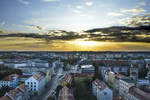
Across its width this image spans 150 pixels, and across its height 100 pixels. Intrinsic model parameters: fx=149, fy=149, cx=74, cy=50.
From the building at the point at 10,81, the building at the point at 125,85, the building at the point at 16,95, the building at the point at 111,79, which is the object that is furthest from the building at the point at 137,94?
the building at the point at 10,81

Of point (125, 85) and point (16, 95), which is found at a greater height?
point (16, 95)

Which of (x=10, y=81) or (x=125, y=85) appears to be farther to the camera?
(x=10, y=81)

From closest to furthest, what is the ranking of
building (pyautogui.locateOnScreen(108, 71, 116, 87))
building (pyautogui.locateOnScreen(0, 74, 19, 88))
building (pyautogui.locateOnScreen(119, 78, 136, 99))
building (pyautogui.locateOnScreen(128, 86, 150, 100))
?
building (pyautogui.locateOnScreen(128, 86, 150, 100)) < building (pyautogui.locateOnScreen(119, 78, 136, 99)) < building (pyautogui.locateOnScreen(0, 74, 19, 88)) < building (pyautogui.locateOnScreen(108, 71, 116, 87))

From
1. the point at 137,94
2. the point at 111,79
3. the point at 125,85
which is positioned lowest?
the point at 111,79

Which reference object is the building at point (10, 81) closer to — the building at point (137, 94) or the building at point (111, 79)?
the building at point (111, 79)

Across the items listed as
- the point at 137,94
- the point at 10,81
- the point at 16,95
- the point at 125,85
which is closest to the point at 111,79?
the point at 125,85

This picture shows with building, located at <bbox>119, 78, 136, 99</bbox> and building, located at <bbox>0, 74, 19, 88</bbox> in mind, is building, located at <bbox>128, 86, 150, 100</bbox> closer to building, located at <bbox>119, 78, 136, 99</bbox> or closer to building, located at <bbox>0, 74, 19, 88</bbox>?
building, located at <bbox>119, 78, 136, 99</bbox>

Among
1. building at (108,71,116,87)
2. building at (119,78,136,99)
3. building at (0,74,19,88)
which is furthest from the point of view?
building at (108,71,116,87)

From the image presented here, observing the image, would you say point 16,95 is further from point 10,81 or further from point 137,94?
point 137,94

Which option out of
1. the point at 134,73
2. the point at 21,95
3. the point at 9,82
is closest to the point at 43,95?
the point at 21,95

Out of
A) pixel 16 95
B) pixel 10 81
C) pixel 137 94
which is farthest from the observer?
pixel 10 81

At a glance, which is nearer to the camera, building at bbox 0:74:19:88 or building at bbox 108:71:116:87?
building at bbox 0:74:19:88

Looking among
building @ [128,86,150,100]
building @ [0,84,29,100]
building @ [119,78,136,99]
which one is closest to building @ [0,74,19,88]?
building @ [0,84,29,100]
